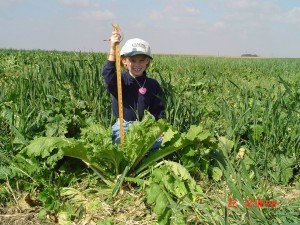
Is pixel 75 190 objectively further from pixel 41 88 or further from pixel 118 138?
pixel 41 88

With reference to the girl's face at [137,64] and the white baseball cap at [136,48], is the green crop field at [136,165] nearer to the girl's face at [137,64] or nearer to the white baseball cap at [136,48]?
the girl's face at [137,64]

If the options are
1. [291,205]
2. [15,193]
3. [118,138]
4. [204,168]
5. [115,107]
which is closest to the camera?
[291,205]

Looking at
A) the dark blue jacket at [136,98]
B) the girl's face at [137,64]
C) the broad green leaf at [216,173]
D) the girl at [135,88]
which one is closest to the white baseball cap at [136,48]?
the girl at [135,88]

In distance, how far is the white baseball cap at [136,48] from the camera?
111 inches

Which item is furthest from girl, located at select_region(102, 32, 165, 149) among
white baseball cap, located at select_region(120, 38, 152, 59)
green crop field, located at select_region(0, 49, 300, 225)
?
green crop field, located at select_region(0, 49, 300, 225)

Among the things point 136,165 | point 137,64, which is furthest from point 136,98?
point 136,165

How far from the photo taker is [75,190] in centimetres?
229

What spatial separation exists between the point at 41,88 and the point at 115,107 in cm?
70

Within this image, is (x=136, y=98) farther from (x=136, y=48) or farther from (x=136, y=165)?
(x=136, y=165)

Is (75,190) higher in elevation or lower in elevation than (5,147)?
lower

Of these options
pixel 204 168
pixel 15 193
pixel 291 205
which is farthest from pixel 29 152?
pixel 291 205

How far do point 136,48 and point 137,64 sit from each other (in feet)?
0.57

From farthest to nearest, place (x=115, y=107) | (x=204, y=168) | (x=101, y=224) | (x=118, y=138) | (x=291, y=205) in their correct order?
(x=115, y=107)
(x=118, y=138)
(x=204, y=168)
(x=101, y=224)
(x=291, y=205)

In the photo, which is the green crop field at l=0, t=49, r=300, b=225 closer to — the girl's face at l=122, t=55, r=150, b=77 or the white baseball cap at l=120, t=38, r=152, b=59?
the girl's face at l=122, t=55, r=150, b=77
